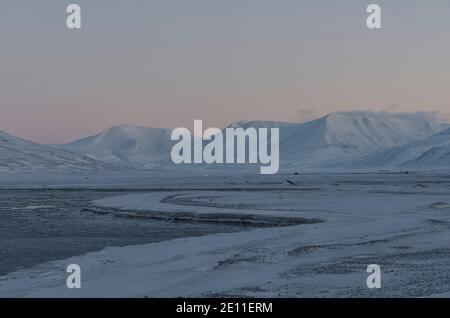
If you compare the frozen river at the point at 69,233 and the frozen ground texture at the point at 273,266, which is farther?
the frozen river at the point at 69,233

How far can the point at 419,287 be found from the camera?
13.4m

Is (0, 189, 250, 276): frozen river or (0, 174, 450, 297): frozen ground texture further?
(0, 189, 250, 276): frozen river

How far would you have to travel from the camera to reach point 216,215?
3192cm

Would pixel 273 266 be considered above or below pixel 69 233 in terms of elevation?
below

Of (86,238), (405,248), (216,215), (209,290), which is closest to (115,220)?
(216,215)

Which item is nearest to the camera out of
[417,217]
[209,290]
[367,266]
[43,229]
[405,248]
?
[209,290]

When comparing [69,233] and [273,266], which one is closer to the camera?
[273,266]

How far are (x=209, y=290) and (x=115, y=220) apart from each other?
748 inches
